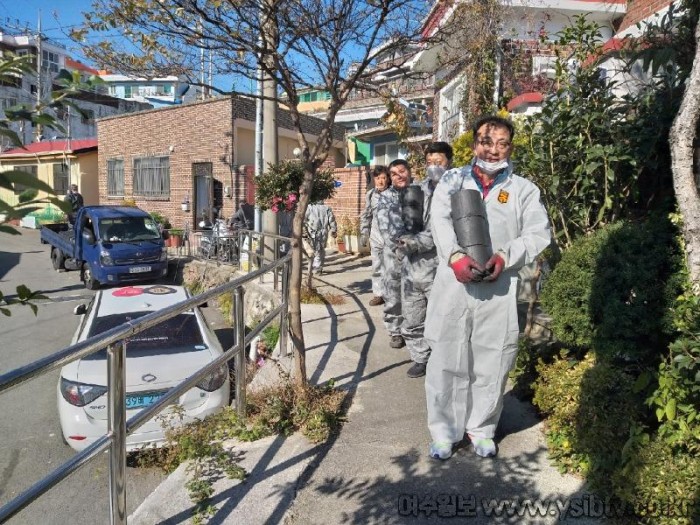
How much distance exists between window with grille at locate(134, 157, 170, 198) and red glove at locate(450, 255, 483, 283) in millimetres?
18545

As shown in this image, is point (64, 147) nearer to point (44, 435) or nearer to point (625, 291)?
point (44, 435)

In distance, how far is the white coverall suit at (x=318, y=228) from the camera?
33.8 ft

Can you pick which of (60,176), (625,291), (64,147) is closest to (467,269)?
(625,291)

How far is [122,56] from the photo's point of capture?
3664 mm

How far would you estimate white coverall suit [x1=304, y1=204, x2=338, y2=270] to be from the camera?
10.3 metres

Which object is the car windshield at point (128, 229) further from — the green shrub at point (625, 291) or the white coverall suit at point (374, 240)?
the green shrub at point (625, 291)

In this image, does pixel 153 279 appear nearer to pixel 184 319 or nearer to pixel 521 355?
pixel 184 319

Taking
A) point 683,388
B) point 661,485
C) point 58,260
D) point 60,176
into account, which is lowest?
point 58,260

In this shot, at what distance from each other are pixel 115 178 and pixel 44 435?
1912 cm

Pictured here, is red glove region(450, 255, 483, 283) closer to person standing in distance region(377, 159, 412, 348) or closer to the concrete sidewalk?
the concrete sidewalk

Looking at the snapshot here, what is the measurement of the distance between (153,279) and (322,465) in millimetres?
11345

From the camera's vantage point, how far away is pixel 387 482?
9.07ft

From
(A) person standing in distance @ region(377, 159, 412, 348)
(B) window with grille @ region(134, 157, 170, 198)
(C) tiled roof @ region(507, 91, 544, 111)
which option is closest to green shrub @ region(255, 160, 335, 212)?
(C) tiled roof @ region(507, 91, 544, 111)

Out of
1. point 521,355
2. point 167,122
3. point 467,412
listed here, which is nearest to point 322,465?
point 467,412
